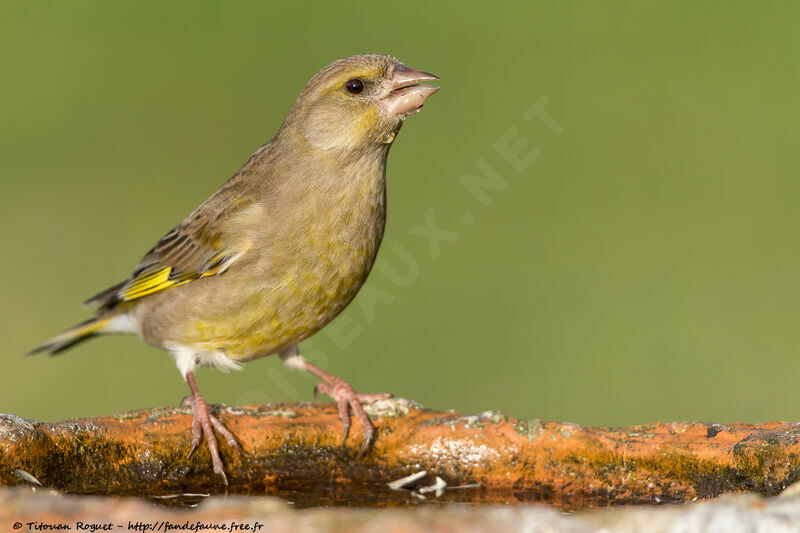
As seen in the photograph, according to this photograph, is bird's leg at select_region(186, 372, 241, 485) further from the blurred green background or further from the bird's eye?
the blurred green background

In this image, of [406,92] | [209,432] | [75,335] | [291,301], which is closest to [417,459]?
[209,432]

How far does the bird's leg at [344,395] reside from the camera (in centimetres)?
410

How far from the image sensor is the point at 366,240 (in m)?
4.72

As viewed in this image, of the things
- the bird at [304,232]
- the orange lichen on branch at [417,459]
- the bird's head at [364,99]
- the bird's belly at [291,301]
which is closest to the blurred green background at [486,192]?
the bird at [304,232]

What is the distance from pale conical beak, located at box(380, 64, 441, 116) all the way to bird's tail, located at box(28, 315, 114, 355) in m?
1.99

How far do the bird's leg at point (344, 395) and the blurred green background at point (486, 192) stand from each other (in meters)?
2.39

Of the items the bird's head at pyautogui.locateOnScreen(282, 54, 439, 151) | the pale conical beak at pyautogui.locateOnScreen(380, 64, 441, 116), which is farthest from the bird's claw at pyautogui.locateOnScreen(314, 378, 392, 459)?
the pale conical beak at pyautogui.locateOnScreen(380, 64, 441, 116)

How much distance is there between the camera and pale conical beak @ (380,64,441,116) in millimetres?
4598

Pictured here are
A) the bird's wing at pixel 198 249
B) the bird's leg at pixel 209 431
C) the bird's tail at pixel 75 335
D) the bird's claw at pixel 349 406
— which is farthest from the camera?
the bird's tail at pixel 75 335

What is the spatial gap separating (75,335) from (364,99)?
2.19 metres

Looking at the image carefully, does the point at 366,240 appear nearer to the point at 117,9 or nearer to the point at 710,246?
the point at 710,246

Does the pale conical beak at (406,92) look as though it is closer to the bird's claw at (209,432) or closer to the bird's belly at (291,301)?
the bird's belly at (291,301)

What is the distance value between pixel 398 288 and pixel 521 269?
1.00 meters

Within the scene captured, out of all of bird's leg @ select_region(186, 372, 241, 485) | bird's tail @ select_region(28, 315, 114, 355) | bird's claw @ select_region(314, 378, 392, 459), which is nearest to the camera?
bird's leg @ select_region(186, 372, 241, 485)
